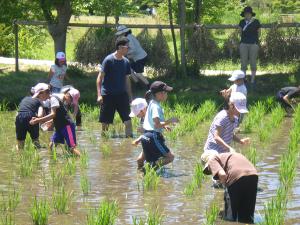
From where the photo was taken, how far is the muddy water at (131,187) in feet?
27.2

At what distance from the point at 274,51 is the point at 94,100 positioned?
16.7 ft

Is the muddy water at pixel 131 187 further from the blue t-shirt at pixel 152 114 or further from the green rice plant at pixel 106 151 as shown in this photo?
the blue t-shirt at pixel 152 114

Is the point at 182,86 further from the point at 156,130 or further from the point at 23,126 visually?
the point at 156,130

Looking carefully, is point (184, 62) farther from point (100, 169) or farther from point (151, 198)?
point (151, 198)

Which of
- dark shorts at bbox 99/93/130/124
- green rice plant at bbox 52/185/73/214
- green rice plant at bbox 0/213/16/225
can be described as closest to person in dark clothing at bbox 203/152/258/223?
green rice plant at bbox 52/185/73/214

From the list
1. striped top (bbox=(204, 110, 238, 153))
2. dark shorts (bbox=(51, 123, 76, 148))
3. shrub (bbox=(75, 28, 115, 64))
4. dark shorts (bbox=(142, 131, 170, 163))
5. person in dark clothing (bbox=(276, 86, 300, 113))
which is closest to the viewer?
striped top (bbox=(204, 110, 238, 153))

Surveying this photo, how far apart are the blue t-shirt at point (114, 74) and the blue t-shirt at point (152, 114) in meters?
2.93

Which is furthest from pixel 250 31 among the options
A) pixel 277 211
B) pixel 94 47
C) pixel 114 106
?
pixel 277 211

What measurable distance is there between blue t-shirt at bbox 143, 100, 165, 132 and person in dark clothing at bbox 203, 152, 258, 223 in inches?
81.8

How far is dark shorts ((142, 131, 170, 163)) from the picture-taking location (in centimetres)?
1023

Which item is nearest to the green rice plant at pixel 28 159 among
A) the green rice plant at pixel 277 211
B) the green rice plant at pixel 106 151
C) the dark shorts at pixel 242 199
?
the green rice plant at pixel 106 151

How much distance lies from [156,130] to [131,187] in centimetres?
96

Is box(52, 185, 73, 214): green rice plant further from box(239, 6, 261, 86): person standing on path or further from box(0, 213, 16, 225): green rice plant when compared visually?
box(239, 6, 261, 86): person standing on path

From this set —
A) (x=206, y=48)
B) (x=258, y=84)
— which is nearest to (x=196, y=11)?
(x=206, y=48)
